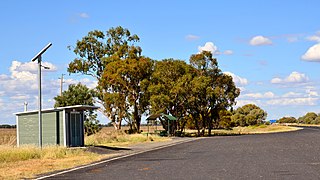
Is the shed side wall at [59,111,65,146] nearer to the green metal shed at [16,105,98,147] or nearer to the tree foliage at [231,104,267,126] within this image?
the green metal shed at [16,105,98,147]

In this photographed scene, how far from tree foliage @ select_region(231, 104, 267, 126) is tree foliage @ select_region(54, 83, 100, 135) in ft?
200

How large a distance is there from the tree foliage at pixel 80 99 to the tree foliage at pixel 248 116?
61054 millimetres

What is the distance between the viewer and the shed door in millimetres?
32725

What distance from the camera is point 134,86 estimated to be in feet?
219

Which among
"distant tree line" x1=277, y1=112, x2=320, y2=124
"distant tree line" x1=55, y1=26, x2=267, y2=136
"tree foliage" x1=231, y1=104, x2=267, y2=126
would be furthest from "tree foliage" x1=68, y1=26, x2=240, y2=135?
"distant tree line" x1=277, y1=112, x2=320, y2=124

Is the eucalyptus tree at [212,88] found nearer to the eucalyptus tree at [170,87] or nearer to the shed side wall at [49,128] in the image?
the eucalyptus tree at [170,87]

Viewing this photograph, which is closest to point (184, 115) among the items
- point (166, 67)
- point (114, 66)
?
point (166, 67)

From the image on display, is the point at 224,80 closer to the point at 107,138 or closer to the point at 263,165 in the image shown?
the point at 107,138

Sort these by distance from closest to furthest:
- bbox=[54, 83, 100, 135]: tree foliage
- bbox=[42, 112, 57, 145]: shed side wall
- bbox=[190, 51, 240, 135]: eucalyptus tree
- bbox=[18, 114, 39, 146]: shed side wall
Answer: bbox=[42, 112, 57, 145]: shed side wall → bbox=[18, 114, 39, 146]: shed side wall → bbox=[54, 83, 100, 135]: tree foliage → bbox=[190, 51, 240, 135]: eucalyptus tree

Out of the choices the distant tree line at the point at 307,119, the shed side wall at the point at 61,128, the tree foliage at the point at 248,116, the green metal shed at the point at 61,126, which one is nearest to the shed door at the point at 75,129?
the green metal shed at the point at 61,126

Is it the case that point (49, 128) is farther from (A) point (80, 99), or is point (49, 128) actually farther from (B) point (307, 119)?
(B) point (307, 119)

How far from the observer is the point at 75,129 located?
3316cm

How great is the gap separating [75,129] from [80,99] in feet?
92.3

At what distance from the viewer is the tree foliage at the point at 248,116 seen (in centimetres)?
12288
